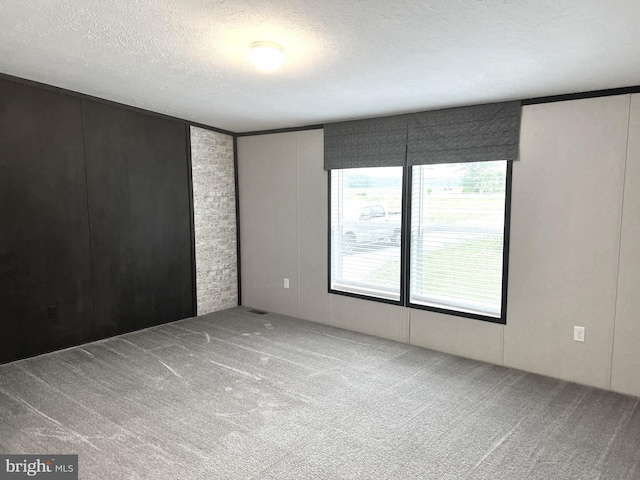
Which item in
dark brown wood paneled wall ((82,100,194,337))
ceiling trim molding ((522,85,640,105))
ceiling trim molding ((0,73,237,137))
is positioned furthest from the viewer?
dark brown wood paneled wall ((82,100,194,337))

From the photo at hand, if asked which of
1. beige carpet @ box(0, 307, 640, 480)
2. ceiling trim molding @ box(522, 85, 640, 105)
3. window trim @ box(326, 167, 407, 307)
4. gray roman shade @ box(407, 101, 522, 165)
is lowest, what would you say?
beige carpet @ box(0, 307, 640, 480)

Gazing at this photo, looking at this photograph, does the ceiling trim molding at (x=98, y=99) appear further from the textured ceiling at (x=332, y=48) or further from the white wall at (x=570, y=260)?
the white wall at (x=570, y=260)

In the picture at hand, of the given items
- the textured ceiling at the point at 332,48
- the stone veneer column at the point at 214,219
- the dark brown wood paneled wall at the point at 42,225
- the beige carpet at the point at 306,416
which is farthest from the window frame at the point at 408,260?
the dark brown wood paneled wall at the point at 42,225

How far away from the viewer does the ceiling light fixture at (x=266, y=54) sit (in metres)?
2.48

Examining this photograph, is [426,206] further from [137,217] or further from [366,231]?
[137,217]

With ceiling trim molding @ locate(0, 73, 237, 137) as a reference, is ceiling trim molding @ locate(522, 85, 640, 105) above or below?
below

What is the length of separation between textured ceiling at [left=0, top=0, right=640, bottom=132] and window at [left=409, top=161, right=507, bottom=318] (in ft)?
2.18

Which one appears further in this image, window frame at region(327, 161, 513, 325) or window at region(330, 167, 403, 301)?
window at region(330, 167, 403, 301)

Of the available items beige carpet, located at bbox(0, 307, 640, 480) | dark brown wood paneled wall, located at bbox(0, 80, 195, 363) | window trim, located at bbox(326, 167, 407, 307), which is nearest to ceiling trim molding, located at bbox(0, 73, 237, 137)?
dark brown wood paneled wall, located at bbox(0, 80, 195, 363)

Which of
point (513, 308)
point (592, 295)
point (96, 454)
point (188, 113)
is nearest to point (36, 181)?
point (188, 113)

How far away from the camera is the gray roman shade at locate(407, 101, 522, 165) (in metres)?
3.49

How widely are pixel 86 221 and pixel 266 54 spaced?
2.62 metres

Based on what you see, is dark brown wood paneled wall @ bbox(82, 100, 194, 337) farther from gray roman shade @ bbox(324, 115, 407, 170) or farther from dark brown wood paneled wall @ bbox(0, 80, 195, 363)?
gray roman shade @ bbox(324, 115, 407, 170)

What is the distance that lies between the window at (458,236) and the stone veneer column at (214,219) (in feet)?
8.23
